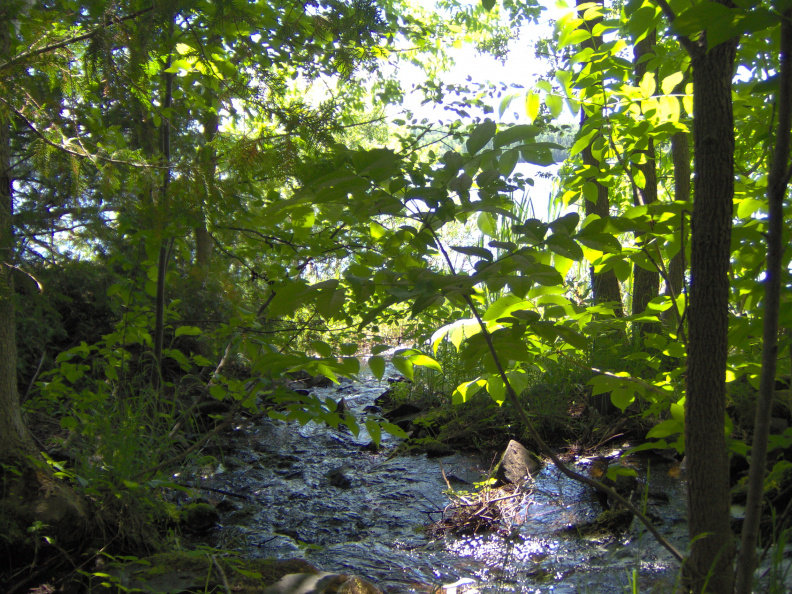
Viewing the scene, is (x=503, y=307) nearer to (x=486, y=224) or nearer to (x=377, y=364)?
(x=486, y=224)

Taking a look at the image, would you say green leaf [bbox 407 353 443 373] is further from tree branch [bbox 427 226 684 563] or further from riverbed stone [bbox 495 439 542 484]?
riverbed stone [bbox 495 439 542 484]

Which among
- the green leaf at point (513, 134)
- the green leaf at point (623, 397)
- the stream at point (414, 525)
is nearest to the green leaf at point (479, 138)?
the green leaf at point (513, 134)

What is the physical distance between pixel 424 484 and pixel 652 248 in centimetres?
282

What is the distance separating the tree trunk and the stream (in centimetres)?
58

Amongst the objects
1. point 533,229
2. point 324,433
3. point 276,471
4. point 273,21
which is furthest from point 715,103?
point 324,433

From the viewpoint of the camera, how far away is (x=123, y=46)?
6.95ft

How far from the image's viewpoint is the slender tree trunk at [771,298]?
88 cm

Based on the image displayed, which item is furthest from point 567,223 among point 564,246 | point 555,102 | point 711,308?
point 555,102

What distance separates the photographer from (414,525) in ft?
10.4

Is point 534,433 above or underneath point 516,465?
above

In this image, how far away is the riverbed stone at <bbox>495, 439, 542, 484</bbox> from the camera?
11.8ft

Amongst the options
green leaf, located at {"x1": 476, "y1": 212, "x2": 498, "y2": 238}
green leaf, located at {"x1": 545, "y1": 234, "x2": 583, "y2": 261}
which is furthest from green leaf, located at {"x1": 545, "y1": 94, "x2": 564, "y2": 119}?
green leaf, located at {"x1": 545, "y1": 234, "x2": 583, "y2": 261}

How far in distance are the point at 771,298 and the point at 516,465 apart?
9.97 ft

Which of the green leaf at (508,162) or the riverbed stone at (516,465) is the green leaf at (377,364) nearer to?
the green leaf at (508,162)
